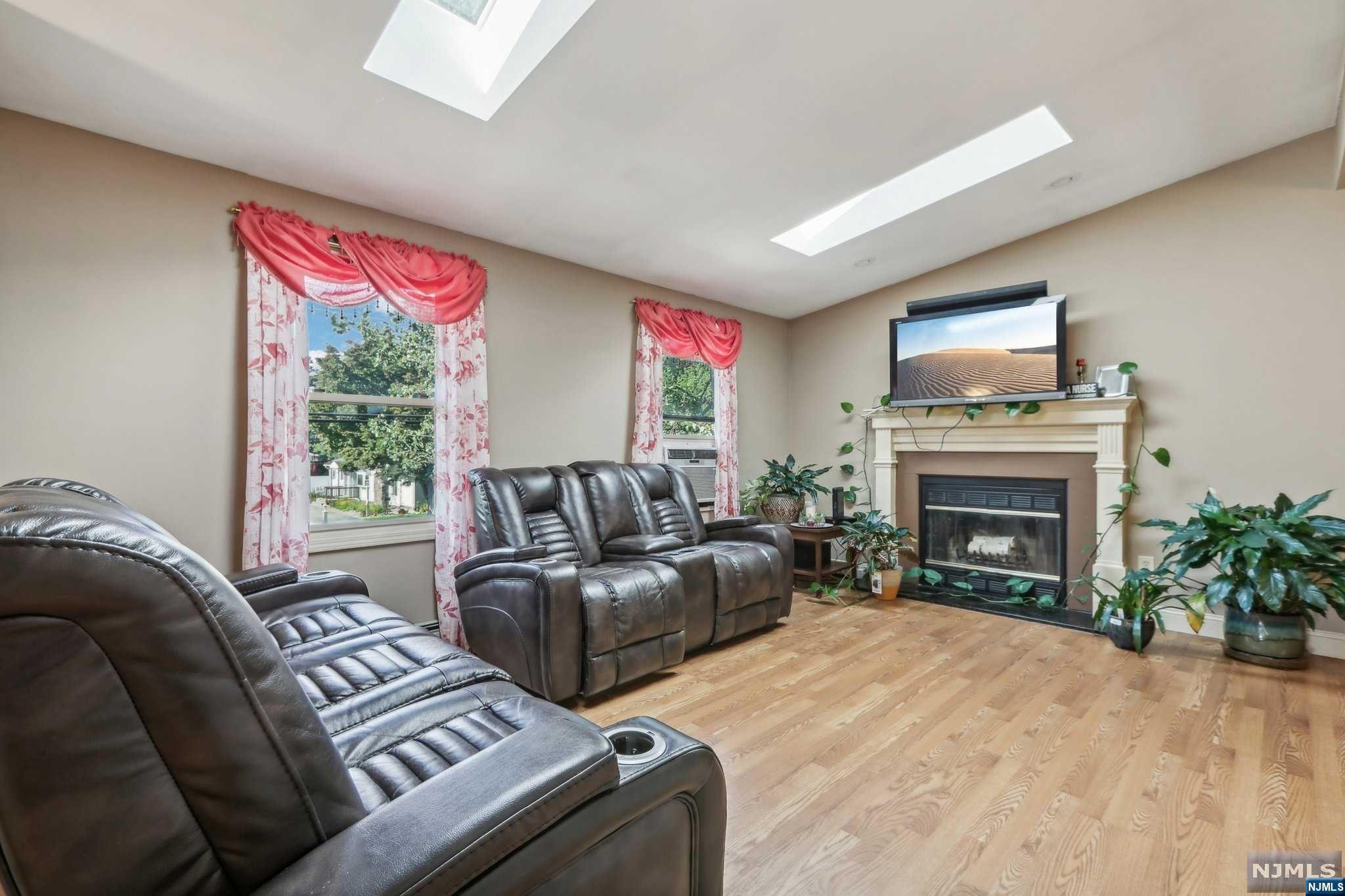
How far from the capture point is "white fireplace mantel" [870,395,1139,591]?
12.4ft

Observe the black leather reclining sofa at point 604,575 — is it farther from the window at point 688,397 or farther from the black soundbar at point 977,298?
the black soundbar at point 977,298

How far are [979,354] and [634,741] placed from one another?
13.3ft

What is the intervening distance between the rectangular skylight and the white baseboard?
2.89 meters

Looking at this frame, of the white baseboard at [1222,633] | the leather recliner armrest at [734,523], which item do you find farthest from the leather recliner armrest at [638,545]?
the white baseboard at [1222,633]

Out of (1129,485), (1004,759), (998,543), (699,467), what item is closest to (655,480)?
(699,467)

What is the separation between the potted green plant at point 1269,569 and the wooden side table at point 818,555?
2.00 metres

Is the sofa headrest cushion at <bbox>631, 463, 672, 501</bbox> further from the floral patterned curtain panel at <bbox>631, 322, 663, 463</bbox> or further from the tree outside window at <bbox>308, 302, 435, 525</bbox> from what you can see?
the tree outside window at <bbox>308, 302, 435, 525</bbox>

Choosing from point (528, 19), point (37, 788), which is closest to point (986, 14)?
point (528, 19)

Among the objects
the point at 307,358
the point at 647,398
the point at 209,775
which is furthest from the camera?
the point at 647,398

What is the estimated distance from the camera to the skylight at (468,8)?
230 centimetres

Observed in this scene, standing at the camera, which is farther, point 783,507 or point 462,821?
point 783,507

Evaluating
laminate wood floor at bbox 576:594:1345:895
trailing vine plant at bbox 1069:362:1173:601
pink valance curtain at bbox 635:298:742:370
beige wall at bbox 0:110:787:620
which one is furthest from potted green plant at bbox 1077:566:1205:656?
beige wall at bbox 0:110:787:620

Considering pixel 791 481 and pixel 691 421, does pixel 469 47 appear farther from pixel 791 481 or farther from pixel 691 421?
pixel 791 481

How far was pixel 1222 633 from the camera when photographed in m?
3.47
